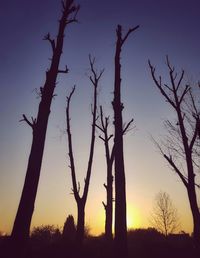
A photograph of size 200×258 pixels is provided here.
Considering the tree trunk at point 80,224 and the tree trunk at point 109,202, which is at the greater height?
the tree trunk at point 109,202

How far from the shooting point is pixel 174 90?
1447 centimetres

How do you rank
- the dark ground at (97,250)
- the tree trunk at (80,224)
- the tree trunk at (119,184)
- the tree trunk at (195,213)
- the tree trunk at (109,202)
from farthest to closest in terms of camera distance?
the tree trunk at (109,202) → the tree trunk at (80,224) → the dark ground at (97,250) → the tree trunk at (195,213) → the tree trunk at (119,184)

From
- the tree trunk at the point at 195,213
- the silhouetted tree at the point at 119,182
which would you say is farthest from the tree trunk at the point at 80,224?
the silhouetted tree at the point at 119,182

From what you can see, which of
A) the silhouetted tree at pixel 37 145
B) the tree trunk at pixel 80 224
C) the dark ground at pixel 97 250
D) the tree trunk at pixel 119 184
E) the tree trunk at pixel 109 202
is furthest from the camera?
the tree trunk at pixel 109 202

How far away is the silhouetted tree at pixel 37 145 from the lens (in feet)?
23.0

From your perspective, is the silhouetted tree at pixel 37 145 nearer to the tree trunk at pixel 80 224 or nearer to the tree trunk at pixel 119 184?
the tree trunk at pixel 119 184

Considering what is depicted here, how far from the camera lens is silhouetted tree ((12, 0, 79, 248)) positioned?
276 inches

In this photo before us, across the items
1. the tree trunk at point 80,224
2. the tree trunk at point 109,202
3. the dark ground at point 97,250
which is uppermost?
the tree trunk at point 109,202

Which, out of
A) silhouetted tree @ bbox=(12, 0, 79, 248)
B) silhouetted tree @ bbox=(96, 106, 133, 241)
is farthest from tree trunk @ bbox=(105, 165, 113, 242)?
silhouetted tree @ bbox=(12, 0, 79, 248)

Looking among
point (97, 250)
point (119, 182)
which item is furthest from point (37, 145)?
point (97, 250)

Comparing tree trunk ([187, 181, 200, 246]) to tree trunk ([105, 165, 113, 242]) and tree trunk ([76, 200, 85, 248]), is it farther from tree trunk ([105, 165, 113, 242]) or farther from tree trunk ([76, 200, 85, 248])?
tree trunk ([105, 165, 113, 242])

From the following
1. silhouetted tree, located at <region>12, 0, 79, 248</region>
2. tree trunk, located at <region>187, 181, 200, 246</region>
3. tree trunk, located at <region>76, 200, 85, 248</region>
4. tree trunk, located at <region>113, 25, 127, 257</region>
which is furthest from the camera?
tree trunk, located at <region>76, 200, 85, 248</region>

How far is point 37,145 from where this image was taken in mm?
8078

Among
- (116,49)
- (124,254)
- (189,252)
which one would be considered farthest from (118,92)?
(189,252)
